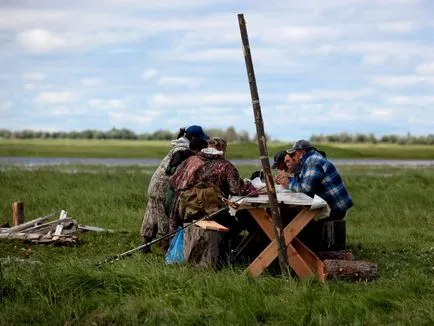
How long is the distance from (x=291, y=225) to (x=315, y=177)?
3.45ft

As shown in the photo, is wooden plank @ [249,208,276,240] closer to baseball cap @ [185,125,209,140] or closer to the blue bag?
the blue bag

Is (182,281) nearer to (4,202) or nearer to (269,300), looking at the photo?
(269,300)

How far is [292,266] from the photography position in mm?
9875

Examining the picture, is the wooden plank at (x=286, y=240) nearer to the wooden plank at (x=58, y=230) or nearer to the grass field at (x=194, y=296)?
the grass field at (x=194, y=296)

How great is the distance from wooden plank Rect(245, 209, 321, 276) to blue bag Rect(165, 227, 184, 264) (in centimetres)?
102

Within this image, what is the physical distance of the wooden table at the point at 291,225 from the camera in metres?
9.80

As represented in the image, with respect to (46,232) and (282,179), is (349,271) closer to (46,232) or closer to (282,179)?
(282,179)

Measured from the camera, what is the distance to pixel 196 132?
40.8 feet

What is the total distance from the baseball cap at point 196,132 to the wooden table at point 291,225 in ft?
7.85

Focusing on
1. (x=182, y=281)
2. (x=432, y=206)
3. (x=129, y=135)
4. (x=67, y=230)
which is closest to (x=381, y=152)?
(x=129, y=135)

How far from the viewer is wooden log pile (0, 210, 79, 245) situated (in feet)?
43.0

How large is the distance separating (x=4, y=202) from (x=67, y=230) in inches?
200

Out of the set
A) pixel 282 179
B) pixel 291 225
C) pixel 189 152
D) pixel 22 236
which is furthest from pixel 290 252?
pixel 22 236

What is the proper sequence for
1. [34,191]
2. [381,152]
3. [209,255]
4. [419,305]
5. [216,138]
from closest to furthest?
[419,305]
[209,255]
[216,138]
[34,191]
[381,152]
